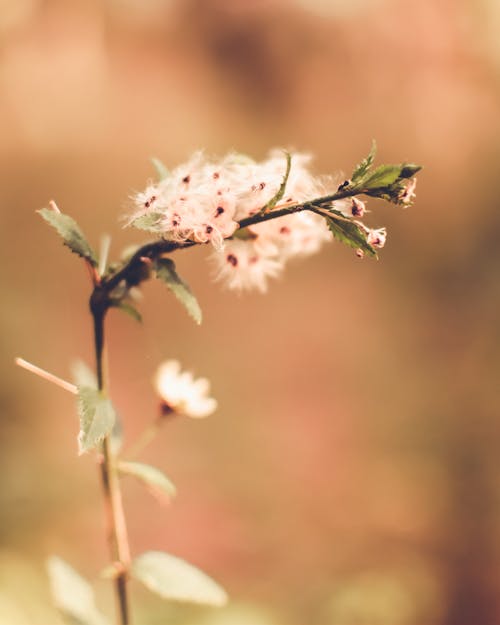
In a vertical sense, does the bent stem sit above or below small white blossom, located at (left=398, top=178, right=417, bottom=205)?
below

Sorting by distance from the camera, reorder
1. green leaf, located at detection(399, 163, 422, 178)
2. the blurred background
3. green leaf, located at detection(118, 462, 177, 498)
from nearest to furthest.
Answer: green leaf, located at detection(399, 163, 422, 178) < green leaf, located at detection(118, 462, 177, 498) < the blurred background

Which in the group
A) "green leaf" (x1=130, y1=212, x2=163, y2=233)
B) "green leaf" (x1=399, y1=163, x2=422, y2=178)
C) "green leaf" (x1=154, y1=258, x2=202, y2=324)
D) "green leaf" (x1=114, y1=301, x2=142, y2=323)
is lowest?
"green leaf" (x1=114, y1=301, x2=142, y2=323)

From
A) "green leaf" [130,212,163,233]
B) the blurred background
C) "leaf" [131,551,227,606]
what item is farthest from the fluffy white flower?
the blurred background

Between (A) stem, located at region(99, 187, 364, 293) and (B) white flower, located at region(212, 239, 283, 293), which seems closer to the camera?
(A) stem, located at region(99, 187, 364, 293)

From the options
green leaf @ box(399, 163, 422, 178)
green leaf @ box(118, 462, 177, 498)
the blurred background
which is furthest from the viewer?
the blurred background

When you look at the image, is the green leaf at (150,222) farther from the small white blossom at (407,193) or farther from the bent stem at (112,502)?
the small white blossom at (407,193)

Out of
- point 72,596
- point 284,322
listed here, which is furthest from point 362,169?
point 284,322

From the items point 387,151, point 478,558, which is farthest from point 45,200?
point 478,558

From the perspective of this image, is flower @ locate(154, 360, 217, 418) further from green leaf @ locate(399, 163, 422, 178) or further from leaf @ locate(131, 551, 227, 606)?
green leaf @ locate(399, 163, 422, 178)

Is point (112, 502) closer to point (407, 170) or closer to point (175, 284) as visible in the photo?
Answer: point (175, 284)
